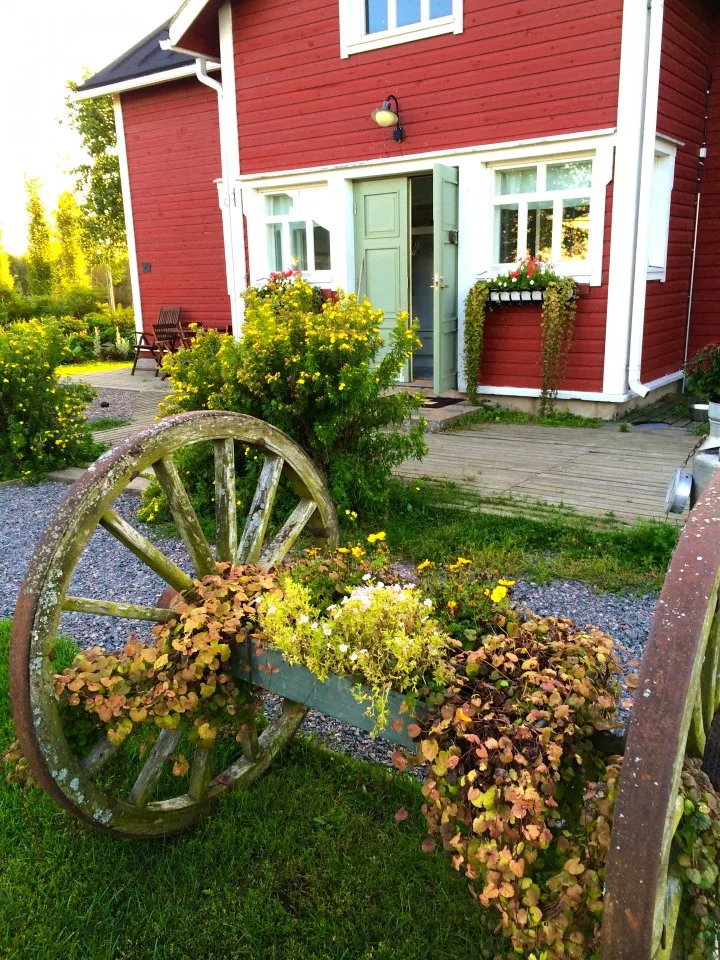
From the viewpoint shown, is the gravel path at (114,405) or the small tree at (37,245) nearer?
the gravel path at (114,405)

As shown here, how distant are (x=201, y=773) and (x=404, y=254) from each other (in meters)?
7.76

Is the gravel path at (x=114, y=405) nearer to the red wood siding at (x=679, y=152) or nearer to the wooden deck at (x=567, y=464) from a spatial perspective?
the wooden deck at (x=567, y=464)

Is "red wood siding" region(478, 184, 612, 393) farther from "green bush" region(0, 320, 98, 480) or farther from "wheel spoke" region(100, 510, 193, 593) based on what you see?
"wheel spoke" region(100, 510, 193, 593)

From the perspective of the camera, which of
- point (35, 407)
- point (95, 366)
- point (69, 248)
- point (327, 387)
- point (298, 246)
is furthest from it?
point (69, 248)

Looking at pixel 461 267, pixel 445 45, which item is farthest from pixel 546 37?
pixel 461 267

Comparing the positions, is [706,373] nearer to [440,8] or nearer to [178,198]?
[440,8]

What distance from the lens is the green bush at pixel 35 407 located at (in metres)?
6.47

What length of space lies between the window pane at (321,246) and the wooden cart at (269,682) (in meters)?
7.65

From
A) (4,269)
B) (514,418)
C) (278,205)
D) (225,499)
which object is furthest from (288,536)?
(4,269)

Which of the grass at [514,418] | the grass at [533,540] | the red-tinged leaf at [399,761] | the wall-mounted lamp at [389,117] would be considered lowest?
the grass at [533,540]

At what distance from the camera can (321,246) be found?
9.84m

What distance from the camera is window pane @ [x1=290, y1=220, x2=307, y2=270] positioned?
32.8ft

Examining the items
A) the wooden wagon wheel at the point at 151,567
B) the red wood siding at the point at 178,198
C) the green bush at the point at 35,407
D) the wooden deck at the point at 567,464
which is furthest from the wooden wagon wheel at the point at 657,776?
the red wood siding at the point at 178,198

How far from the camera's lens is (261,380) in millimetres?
4645
